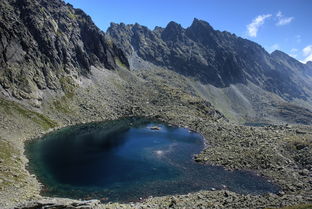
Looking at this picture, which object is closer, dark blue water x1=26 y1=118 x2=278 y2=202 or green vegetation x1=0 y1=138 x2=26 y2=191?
green vegetation x1=0 y1=138 x2=26 y2=191

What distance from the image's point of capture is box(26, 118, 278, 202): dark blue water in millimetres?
65500

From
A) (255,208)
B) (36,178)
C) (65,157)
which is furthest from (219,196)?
(65,157)

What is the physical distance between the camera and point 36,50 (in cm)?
14625

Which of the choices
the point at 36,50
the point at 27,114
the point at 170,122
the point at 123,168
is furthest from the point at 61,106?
the point at 123,168

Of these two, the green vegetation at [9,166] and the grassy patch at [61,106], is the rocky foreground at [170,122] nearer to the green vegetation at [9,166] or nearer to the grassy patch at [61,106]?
the green vegetation at [9,166]

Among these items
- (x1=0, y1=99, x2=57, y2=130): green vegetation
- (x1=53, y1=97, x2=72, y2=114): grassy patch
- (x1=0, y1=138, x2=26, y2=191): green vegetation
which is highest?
(x1=53, y1=97, x2=72, y2=114): grassy patch

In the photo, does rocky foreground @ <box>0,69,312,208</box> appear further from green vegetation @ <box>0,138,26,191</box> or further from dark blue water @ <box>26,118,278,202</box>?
dark blue water @ <box>26,118,278,202</box>

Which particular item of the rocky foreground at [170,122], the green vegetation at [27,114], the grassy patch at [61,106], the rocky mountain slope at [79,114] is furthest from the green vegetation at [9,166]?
the grassy patch at [61,106]

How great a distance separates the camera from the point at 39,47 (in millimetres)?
151750

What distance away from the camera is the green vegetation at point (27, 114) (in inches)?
4222

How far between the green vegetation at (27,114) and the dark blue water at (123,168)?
271 inches

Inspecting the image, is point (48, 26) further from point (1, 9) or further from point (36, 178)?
point (36, 178)

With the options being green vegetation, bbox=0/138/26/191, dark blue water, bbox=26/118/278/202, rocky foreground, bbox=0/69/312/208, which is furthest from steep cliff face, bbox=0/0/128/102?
green vegetation, bbox=0/138/26/191

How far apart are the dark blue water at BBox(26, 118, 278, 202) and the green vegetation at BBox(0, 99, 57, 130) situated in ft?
22.6
